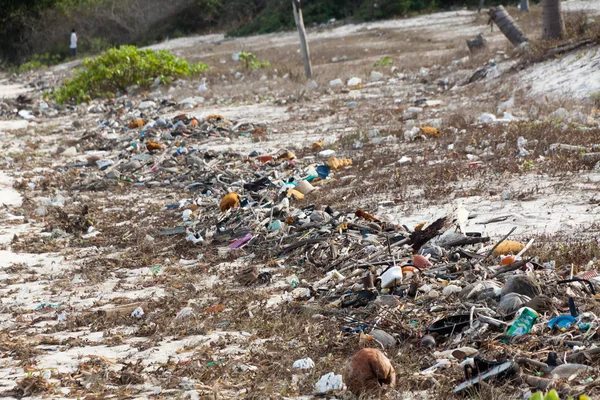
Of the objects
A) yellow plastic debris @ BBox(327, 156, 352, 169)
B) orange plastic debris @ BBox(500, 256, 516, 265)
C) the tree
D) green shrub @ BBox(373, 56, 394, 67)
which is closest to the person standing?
green shrub @ BBox(373, 56, 394, 67)

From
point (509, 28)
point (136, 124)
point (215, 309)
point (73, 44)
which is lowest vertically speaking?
point (215, 309)

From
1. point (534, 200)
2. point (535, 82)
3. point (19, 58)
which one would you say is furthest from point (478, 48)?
point (19, 58)

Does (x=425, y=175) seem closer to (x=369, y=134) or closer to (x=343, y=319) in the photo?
(x=369, y=134)

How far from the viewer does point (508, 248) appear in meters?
4.31

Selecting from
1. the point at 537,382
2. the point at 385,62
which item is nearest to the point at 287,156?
the point at 537,382

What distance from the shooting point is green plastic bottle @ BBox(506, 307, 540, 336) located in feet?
10.9

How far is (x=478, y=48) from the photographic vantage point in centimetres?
1363

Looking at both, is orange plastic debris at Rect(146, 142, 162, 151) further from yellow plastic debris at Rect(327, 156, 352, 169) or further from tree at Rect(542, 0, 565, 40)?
tree at Rect(542, 0, 565, 40)

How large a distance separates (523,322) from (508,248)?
1.03 meters

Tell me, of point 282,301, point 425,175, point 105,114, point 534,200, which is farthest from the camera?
point 105,114

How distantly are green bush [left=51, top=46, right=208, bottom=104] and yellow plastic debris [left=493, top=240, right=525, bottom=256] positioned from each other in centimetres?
1139

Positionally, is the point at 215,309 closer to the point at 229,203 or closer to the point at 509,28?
the point at 229,203

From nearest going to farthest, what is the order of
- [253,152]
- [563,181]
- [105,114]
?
[563,181]
[253,152]
[105,114]

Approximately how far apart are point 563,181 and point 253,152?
3737 millimetres
